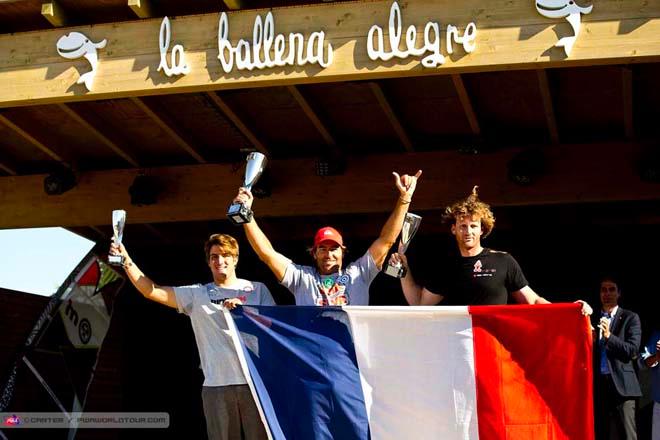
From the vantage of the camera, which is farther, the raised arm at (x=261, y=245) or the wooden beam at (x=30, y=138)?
the wooden beam at (x=30, y=138)

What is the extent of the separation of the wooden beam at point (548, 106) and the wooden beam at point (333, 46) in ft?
3.37

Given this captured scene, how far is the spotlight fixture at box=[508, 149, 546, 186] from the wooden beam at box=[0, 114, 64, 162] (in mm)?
3457

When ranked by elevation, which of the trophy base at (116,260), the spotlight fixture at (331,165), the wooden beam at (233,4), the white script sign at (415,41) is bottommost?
the trophy base at (116,260)

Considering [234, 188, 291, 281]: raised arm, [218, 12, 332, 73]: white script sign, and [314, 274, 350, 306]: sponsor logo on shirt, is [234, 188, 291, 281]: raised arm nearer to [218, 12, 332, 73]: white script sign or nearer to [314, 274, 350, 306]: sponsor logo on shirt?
[314, 274, 350, 306]: sponsor logo on shirt

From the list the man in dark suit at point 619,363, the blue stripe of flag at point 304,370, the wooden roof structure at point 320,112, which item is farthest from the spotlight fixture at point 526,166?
the blue stripe of flag at point 304,370

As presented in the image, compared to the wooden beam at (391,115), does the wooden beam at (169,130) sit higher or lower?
higher

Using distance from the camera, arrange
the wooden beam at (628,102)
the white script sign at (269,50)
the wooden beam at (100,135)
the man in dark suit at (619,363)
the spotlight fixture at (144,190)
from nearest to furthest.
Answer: the white script sign at (269,50) → the man in dark suit at (619,363) → the wooden beam at (628,102) → the wooden beam at (100,135) → the spotlight fixture at (144,190)

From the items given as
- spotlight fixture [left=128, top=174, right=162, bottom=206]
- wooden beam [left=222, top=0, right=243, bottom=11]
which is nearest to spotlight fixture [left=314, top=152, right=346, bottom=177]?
spotlight fixture [left=128, top=174, right=162, bottom=206]

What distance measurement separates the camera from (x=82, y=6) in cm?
545

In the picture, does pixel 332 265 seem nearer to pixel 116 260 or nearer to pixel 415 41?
pixel 116 260

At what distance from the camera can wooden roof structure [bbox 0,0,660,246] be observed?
16.0 ft

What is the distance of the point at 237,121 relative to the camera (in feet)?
22.1

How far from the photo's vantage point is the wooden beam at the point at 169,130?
6457mm

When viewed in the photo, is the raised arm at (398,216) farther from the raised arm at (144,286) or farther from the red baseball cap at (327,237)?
the raised arm at (144,286)
